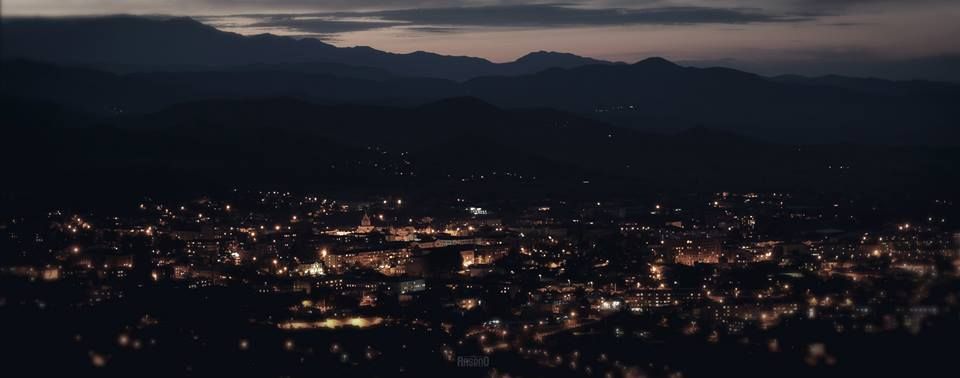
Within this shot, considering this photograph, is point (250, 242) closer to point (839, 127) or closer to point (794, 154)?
point (794, 154)

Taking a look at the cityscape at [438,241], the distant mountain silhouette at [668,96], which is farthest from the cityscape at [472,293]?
the distant mountain silhouette at [668,96]

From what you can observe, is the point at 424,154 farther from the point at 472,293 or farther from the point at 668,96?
the point at 668,96

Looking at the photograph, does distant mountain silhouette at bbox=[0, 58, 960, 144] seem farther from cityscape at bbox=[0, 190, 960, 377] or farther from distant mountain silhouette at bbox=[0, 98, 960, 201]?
cityscape at bbox=[0, 190, 960, 377]

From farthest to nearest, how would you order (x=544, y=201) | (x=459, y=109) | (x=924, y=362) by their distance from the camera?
1. (x=459, y=109)
2. (x=544, y=201)
3. (x=924, y=362)

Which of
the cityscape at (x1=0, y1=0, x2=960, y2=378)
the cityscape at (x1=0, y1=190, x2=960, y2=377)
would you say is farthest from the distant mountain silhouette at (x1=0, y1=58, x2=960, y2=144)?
the cityscape at (x1=0, y1=190, x2=960, y2=377)

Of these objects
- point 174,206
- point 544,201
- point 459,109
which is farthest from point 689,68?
point 174,206

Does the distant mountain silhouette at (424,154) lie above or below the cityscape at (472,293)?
below

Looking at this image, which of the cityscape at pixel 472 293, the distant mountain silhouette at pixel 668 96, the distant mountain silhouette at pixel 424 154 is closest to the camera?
the cityscape at pixel 472 293

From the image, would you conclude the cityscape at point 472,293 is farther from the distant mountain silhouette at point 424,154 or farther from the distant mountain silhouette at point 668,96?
the distant mountain silhouette at point 668,96

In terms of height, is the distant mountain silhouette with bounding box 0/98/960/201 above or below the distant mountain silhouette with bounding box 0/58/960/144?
above

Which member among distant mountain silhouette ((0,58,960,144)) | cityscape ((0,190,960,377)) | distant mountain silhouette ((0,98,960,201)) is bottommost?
distant mountain silhouette ((0,58,960,144))

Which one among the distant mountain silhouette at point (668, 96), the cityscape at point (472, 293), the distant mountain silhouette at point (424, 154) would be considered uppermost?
the cityscape at point (472, 293)
